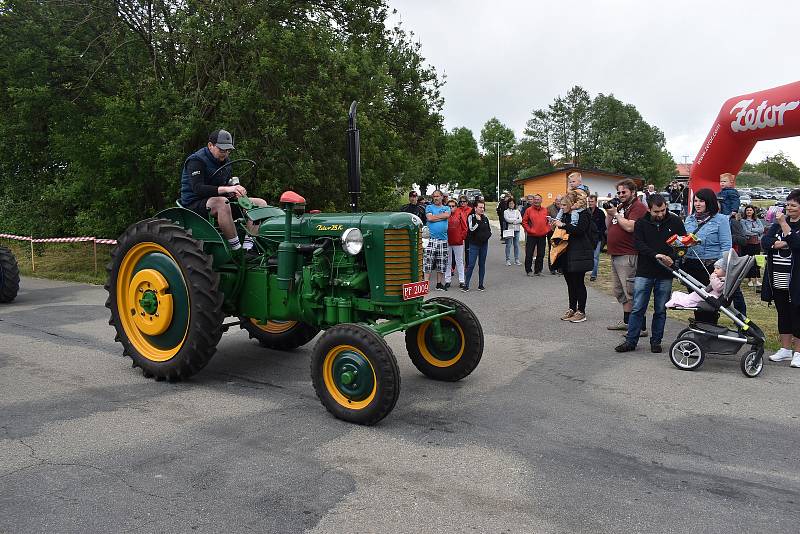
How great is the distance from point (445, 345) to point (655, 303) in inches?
105

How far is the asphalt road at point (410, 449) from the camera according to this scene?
3414 millimetres

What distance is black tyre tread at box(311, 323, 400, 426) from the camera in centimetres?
453

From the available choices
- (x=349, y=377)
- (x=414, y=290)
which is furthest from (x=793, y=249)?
(x=349, y=377)

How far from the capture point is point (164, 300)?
573 cm

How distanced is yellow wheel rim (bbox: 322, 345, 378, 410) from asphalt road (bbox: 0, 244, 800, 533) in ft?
0.68

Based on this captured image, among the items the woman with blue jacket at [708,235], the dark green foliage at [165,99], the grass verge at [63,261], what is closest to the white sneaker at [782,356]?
the woman with blue jacket at [708,235]

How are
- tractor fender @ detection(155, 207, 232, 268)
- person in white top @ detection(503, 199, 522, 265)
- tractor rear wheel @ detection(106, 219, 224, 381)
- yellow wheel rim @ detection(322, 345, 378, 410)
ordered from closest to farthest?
1. yellow wheel rim @ detection(322, 345, 378, 410)
2. tractor rear wheel @ detection(106, 219, 224, 381)
3. tractor fender @ detection(155, 207, 232, 268)
4. person in white top @ detection(503, 199, 522, 265)

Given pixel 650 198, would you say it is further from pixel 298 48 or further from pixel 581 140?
pixel 581 140

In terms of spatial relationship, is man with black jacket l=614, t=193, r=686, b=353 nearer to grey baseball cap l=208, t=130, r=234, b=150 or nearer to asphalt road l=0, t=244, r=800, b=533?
asphalt road l=0, t=244, r=800, b=533

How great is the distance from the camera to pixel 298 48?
13.6 meters

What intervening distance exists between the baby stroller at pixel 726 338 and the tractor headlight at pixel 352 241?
3466 mm

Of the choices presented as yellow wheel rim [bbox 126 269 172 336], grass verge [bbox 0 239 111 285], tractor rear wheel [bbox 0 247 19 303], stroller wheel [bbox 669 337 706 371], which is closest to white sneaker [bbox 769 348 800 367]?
stroller wheel [bbox 669 337 706 371]

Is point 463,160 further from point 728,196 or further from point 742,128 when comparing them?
point 728,196

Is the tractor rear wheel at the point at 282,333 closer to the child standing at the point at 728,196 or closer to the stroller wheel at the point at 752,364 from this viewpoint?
the stroller wheel at the point at 752,364
